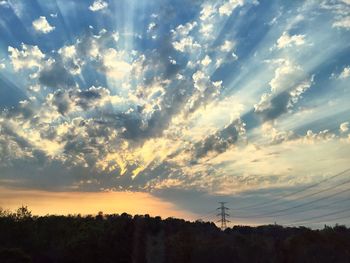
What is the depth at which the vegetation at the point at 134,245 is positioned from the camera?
312 feet

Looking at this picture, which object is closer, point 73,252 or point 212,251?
point 73,252

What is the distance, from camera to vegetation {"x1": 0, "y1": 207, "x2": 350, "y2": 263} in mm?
95188

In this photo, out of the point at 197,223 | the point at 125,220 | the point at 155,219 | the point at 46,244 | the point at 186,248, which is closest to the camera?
the point at 186,248

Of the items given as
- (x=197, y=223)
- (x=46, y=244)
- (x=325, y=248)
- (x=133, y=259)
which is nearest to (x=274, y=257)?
(x=325, y=248)

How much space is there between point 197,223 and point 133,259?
263 ft

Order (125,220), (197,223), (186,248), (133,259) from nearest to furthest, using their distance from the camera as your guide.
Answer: (186,248) < (133,259) < (125,220) < (197,223)

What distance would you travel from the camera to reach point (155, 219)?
153 m

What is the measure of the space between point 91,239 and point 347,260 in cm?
5634

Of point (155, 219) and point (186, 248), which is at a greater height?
point (155, 219)

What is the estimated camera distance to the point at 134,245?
10538 cm

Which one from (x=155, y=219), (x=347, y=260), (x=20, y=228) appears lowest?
(x=347, y=260)

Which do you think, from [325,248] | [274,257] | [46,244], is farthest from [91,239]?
[325,248]

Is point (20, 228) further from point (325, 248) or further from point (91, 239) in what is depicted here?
point (325, 248)

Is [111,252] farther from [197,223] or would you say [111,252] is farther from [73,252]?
[197,223]
